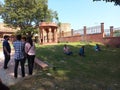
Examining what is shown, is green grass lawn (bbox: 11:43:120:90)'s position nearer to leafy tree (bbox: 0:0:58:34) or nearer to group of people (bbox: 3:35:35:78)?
group of people (bbox: 3:35:35:78)

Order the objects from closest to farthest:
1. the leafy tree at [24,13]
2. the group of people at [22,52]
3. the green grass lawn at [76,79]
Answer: the green grass lawn at [76,79]
the group of people at [22,52]
the leafy tree at [24,13]

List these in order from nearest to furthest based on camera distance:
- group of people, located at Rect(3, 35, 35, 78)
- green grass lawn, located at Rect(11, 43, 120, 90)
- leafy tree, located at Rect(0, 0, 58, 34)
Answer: green grass lawn, located at Rect(11, 43, 120, 90) → group of people, located at Rect(3, 35, 35, 78) → leafy tree, located at Rect(0, 0, 58, 34)

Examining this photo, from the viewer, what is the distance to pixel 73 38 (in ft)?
124

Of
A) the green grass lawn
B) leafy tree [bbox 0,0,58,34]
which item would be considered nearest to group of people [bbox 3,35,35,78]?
the green grass lawn

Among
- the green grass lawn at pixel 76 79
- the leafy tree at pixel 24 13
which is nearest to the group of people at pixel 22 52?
the green grass lawn at pixel 76 79

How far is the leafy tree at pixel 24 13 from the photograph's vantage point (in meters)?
47.2

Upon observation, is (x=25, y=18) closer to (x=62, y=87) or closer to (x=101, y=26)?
(x=101, y=26)

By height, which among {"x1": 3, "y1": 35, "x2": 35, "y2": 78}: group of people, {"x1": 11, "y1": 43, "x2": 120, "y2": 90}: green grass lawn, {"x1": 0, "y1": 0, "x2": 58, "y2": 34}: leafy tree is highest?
{"x1": 0, "y1": 0, "x2": 58, "y2": 34}: leafy tree

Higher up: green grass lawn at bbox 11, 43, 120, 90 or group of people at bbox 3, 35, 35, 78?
group of people at bbox 3, 35, 35, 78

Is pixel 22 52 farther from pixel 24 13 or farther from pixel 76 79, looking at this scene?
pixel 24 13

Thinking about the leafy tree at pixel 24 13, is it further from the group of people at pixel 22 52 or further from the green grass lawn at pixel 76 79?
the group of people at pixel 22 52

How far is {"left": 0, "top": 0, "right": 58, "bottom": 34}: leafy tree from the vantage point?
47.2 meters

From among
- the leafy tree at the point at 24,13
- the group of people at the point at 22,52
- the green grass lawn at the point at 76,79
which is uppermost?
the leafy tree at the point at 24,13

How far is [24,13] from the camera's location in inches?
1853
